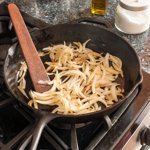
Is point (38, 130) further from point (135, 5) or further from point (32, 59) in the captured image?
point (135, 5)

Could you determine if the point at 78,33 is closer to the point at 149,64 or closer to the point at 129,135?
the point at 149,64

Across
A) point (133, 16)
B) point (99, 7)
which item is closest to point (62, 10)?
point (99, 7)

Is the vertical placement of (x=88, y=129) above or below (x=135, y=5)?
below

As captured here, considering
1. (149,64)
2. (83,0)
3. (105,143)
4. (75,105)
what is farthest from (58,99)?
(83,0)

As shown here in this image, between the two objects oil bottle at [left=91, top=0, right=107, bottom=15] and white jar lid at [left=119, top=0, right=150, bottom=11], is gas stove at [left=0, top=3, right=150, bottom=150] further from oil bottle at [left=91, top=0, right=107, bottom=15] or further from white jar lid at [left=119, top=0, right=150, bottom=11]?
oil bottle at [left=91, top=0, right=107, bottom=15]

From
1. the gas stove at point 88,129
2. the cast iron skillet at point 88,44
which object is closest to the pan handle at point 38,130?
the gas stove at point 88,129

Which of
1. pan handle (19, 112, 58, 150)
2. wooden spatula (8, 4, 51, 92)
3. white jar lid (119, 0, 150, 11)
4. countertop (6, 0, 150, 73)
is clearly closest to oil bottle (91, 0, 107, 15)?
countertop (6, 0, 150, 73)

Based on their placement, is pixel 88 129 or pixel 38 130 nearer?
pixel 38 130
